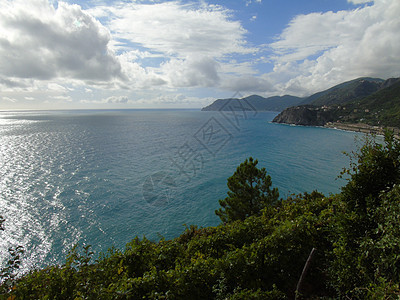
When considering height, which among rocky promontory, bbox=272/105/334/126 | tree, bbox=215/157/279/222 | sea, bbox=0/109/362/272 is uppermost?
rocky promontory, bbox=272/105/334/126

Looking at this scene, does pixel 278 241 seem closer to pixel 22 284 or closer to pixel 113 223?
pixel 22 284

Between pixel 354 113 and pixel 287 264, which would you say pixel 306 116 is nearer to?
pixel 354 113

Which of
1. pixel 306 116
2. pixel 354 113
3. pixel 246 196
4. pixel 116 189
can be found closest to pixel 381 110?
pixel 354 113

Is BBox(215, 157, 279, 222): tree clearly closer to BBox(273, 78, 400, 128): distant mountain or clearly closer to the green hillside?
the green hillside

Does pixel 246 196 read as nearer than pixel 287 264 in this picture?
No

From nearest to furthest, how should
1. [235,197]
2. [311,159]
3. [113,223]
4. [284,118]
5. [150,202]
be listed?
[235,197], [113,223], [150,202], [311,159], [284,118]

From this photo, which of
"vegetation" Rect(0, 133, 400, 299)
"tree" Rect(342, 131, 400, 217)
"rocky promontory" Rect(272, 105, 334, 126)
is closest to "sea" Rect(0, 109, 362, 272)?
"tree" Rect(342, 131, 400, 217)

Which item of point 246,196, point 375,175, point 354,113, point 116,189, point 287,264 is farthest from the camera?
point 354,113

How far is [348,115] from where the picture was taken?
162 m

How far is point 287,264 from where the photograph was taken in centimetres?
775

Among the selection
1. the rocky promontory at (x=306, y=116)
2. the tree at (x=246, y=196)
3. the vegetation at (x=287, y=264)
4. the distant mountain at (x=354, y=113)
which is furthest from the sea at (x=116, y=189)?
the rocky promontory at (x=306, y=116)

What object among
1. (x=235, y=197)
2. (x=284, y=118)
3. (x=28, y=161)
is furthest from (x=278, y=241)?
(x=284, y=118)

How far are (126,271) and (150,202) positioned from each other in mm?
27895

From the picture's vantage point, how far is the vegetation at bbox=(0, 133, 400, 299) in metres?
5.44
